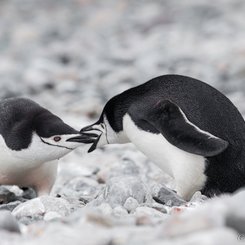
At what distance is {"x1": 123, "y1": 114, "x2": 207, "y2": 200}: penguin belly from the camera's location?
12.7ft

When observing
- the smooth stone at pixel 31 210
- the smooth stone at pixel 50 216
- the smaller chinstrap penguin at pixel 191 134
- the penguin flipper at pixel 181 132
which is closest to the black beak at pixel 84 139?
the smaller chinstrap penguin at pixel 191 134

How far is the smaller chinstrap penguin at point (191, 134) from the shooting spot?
151 inches

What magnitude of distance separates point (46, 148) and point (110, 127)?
36cm

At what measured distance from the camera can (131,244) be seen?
7.64 feet

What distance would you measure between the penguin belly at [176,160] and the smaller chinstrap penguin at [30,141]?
0.38 metres

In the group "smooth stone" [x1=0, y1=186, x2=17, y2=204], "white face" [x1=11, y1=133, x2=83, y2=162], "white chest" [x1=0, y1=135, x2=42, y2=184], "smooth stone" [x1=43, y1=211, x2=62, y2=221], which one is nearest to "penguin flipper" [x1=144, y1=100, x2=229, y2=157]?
"white face" [x1=11, y1=133, x2=83, y2=162]

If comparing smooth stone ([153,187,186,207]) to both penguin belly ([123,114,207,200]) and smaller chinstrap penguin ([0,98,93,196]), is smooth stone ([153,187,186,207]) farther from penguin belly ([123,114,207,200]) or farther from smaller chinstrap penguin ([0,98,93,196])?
smaller chinstrap penguin ([0,98,93,196])

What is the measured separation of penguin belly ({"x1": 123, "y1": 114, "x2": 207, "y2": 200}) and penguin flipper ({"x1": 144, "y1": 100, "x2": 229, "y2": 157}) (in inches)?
2.5

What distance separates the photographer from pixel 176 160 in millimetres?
3920

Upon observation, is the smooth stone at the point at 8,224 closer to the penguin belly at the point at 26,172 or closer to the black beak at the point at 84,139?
the black beak at the point at 84,139

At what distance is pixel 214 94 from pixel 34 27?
9177 mm

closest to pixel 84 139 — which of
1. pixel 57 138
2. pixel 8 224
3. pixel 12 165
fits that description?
pixel 57 138

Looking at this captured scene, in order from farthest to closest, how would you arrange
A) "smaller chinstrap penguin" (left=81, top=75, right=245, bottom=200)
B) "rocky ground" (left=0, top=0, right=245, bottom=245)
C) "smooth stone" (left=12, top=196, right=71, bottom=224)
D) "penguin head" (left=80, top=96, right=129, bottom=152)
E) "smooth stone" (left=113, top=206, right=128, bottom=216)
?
"penguin head" (left=80, top=96, right=129, bottom=152), "smaller chinstrap penguin" (left=81, top=75, right=245, bottom=200), "smooth stone" (left=12, top=196, right=71, bottom=224), "smooth stone" (left=113, top=206, right=128, bottom=216), "rocky ground" (left=0, top=0, right=245, bottom=245)

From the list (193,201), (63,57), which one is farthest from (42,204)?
(63,57)
